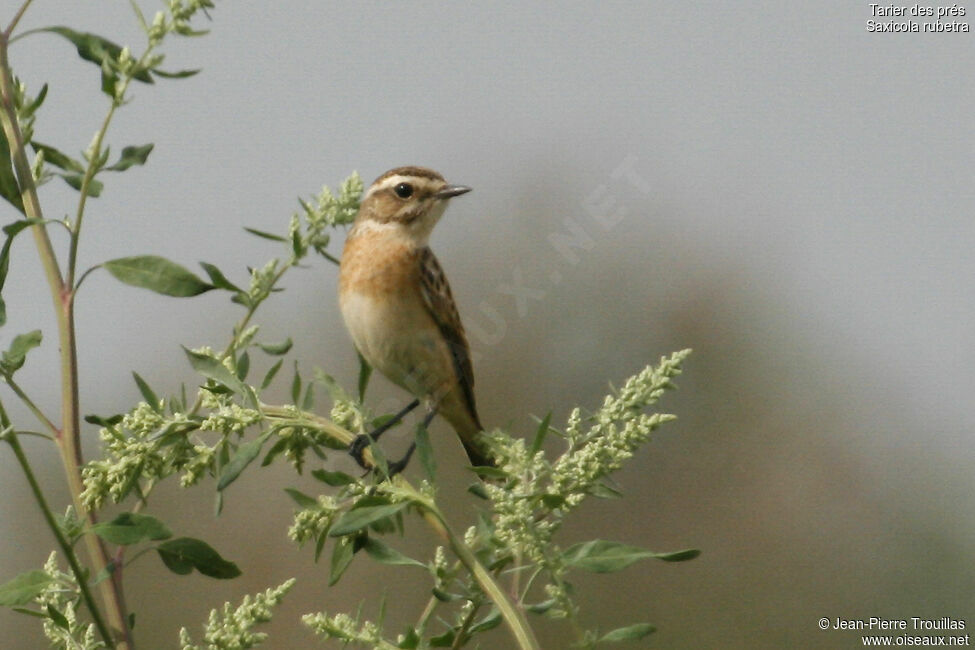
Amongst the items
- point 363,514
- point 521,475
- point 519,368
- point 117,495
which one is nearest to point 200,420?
point 117,495

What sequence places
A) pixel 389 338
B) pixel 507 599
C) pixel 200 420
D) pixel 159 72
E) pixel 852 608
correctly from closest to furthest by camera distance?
pixel 507 599, pixel 200 420, pixel 159 72, pixel 389 338, pixel 852 608

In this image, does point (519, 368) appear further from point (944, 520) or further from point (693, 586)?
point (944, 520)

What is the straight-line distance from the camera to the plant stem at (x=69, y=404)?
1827mm

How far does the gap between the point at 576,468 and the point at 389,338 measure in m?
3.15

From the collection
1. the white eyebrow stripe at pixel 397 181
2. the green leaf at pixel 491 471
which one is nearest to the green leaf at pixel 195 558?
the green leaf at pixel 491 471

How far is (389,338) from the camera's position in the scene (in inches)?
190

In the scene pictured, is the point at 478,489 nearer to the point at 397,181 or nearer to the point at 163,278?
the point at 163,278

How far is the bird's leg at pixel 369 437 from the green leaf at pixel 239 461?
188 mm

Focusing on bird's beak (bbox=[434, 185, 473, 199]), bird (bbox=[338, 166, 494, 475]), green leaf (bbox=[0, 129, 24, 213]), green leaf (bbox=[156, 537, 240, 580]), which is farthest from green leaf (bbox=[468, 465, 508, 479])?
bird's beak (bbox=[434, 185, 473, 199])

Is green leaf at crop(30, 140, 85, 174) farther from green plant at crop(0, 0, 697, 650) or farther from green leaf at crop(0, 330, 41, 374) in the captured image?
green leaf at crop(0, 330, 41, 374)

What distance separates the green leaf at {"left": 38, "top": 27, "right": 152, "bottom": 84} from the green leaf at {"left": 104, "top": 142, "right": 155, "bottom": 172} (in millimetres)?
171

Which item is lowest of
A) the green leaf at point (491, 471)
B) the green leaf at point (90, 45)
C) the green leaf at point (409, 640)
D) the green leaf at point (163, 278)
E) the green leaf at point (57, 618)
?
the green leaf at point (57, 618)

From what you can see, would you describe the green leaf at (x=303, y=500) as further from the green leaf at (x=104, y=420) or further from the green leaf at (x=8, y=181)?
the green leaf at (x=8, y=181)

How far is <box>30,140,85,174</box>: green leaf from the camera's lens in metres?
2.14
